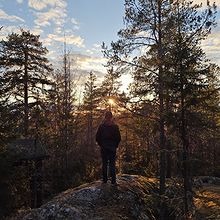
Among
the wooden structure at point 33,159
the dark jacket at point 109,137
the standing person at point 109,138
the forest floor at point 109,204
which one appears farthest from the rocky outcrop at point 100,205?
the wooden structure at point 33,159

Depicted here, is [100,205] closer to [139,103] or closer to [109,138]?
[109,138]

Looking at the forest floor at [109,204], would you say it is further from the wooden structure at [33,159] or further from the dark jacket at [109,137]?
the wooden structure at [33,159]

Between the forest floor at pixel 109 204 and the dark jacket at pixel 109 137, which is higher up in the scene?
the dark jacket at pixel 109 137

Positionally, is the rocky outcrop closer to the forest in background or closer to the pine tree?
the forest in background

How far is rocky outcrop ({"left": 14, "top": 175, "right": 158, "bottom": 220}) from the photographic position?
9.67m

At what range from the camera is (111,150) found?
37.0 feet

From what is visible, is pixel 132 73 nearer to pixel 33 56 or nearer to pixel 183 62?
pixel 183 62

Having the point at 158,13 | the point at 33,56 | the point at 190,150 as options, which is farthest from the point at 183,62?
Result: the point at 33,56

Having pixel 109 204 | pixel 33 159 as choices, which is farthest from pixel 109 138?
pixel 33 159

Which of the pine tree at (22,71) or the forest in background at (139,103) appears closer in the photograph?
the forest in background at (139,103)

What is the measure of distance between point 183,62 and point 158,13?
6.60 metres

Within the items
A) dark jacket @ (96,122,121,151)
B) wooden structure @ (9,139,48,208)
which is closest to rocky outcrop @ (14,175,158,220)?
dark jacket @ (96,122,121,151)

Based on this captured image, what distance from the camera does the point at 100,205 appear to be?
34.0 feet

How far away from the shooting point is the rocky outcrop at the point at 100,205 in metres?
9.67
